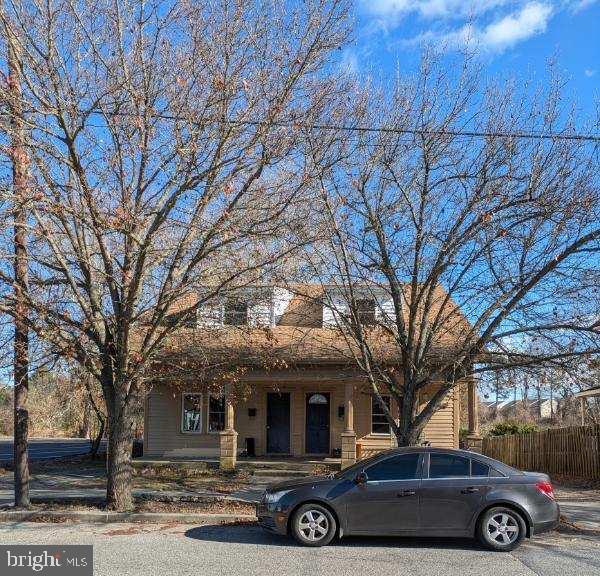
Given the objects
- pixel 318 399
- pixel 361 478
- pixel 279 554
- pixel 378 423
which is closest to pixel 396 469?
pixel 361 478

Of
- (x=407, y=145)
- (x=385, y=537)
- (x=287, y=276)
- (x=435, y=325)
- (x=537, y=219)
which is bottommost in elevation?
(x=385, y=537)

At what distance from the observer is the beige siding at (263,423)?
68.9ft

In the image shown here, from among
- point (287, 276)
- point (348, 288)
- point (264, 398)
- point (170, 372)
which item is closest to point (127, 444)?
point (170, 372)

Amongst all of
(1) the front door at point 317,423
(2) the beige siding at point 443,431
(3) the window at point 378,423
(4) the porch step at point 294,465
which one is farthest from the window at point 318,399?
(2) the beige siding at point 443,431

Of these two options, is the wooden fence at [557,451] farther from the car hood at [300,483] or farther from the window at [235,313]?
the car hood at [300,483]

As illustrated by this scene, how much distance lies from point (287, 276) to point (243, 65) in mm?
3688

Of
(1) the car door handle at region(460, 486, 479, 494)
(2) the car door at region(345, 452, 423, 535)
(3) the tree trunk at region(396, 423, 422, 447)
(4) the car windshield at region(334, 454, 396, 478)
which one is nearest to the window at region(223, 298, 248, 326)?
(3) the tree trunk at region(396, 423, 422, 447)

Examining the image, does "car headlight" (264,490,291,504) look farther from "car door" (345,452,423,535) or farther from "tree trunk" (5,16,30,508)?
"tree trunk" (5,16,30,508)

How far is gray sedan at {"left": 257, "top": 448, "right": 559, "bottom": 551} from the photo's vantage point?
30.4 ft

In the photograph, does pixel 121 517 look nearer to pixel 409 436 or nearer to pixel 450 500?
pixel 409 436

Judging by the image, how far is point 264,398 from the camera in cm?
2191

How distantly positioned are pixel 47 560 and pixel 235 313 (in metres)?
5.77

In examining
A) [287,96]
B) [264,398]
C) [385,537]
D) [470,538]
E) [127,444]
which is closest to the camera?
[470,538]

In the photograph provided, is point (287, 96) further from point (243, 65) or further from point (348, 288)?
point (348, 288)
